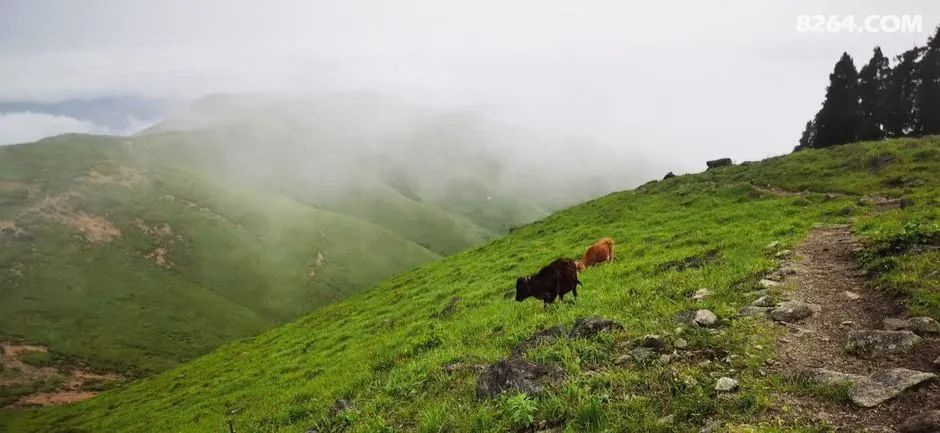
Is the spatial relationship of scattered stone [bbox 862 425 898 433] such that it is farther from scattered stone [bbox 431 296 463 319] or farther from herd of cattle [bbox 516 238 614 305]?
scattered stone [bbox 431 296 463 319]

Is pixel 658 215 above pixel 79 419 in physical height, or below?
above

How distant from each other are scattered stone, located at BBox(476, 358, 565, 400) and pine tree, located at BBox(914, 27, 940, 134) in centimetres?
7341

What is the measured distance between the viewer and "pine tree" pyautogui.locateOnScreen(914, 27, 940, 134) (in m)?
58.1

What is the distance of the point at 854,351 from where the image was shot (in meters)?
8.98

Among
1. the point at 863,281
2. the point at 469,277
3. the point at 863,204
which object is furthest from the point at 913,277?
the point at 469,277

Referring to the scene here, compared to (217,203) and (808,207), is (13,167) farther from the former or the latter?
(808,207)

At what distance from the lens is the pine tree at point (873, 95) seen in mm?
62812

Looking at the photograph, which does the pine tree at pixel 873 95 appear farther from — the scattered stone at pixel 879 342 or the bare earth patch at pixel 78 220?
the bare earth patch at pixel 78 220

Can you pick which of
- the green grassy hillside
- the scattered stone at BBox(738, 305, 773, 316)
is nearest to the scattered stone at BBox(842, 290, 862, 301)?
the green grassy hillside

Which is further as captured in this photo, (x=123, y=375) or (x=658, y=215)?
(x=123, y=375)

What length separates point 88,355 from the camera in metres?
114

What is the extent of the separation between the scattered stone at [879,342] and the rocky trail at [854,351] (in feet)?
0.05

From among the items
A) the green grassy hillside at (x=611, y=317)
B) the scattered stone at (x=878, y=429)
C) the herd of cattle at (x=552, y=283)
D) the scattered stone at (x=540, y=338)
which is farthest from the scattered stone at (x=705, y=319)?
the herd of cattle at (x=552, y=283)

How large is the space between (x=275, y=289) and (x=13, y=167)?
439 ft
